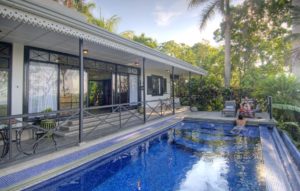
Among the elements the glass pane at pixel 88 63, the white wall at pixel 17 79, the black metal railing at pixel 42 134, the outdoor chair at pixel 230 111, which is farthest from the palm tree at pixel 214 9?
the white wall at pixel 17 79

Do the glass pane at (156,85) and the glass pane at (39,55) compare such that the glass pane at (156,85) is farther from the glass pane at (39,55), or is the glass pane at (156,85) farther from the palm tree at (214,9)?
the glass pane at (39,55)

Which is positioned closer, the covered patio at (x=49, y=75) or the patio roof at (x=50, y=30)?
the patio roof at (x=50, y=30)

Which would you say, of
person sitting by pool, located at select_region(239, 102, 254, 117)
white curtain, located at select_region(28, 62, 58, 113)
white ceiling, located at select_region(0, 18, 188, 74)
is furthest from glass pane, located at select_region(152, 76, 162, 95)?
white curtain, located at select_region(28, 62, 58, 113)

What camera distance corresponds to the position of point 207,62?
2450 centimetres

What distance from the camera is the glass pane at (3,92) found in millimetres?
6180

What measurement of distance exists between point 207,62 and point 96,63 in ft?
59.5

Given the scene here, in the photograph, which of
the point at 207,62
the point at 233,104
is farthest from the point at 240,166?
the point at 207,62

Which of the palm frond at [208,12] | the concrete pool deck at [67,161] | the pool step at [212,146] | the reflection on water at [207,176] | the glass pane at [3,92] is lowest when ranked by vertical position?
the reflection on water at [207,176]

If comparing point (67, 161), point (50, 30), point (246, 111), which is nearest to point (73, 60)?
point (50, 30)

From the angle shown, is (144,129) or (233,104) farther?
(233,104)

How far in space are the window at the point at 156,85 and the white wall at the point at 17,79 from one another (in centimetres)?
890

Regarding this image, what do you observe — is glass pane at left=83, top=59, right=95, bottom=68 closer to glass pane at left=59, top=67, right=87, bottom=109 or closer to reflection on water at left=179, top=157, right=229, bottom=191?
glass pane at left=59, top=67, right=87, bottom=109

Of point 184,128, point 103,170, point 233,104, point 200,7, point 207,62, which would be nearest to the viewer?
point 103,170

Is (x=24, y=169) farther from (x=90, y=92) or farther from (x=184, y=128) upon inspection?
(x=184, y=128)
